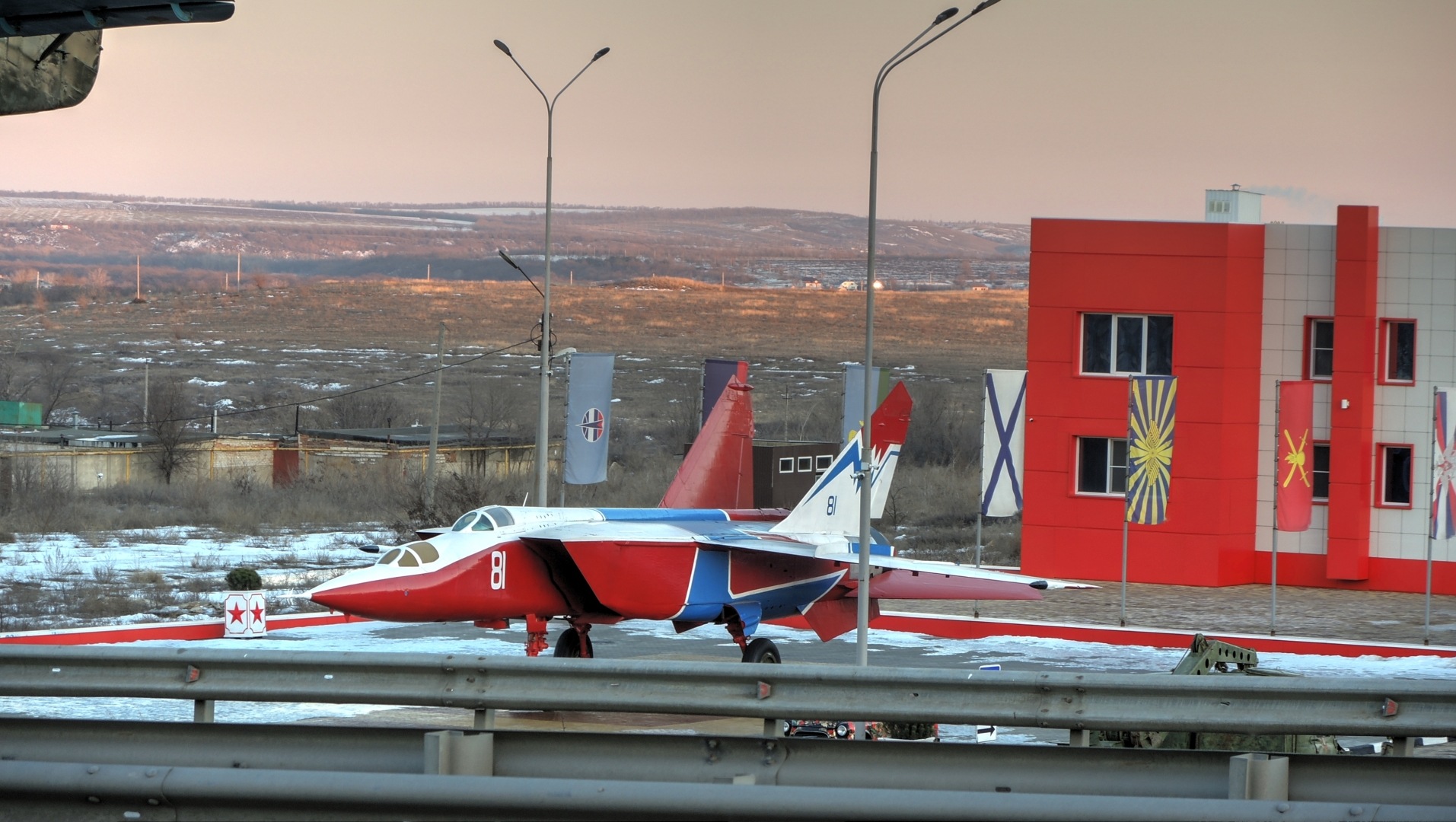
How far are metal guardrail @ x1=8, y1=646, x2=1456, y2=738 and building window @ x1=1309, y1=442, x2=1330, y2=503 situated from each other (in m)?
29.0

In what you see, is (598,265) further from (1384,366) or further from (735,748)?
(735,748)

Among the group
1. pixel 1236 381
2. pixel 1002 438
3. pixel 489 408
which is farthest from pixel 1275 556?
pixel 489 408

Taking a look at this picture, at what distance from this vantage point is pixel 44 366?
101062 mm

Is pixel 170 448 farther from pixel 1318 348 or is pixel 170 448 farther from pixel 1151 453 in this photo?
pixel 1318 348

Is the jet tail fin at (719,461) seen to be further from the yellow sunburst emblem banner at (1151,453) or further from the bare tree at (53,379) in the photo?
the bare tree at (53,379)

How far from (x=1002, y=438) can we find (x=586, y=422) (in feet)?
29.3

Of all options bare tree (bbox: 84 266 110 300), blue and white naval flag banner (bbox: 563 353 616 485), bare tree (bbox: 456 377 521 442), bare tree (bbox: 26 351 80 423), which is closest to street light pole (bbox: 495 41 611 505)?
blue and white naval flag banner (bbox: 563 353 616 485)

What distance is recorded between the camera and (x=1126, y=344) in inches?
1364

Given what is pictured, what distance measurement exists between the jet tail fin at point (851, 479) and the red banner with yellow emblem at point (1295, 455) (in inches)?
401

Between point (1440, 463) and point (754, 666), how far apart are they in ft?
75.0

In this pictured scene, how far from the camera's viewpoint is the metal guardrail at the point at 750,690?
6.57 metres

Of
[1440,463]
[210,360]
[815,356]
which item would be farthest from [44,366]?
[1440,463]

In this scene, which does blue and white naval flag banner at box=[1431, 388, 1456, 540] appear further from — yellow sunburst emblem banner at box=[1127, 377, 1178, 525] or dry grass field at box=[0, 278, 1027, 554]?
dry grass field at box=[0, 278, 1027, 554]

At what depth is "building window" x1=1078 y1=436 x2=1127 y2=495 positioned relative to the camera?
3425 centimetres
